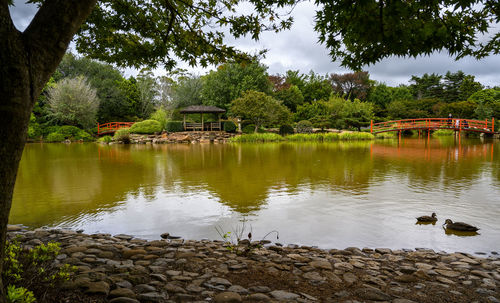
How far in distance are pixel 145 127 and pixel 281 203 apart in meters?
23.4

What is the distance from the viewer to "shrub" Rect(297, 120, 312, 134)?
94.2ft

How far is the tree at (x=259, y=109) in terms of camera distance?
1002 inches

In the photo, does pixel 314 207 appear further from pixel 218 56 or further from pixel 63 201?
pixel 63 201

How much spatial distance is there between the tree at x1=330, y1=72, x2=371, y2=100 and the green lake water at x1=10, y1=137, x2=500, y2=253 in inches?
1364

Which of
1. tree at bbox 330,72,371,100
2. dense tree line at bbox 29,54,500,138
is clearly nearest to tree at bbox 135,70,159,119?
dense tree line at bbox 29,54,500,138

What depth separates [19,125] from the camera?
159 cm

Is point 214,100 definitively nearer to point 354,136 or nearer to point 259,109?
point 259,109

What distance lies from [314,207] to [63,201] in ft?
16.1

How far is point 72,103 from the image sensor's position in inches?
1033

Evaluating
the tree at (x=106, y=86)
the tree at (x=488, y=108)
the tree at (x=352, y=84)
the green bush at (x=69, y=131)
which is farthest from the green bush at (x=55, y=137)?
the tree at (x=488, y=108)

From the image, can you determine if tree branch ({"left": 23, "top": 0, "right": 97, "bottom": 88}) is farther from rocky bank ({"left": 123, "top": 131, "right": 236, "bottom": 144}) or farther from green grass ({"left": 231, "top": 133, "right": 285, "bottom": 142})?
rocky bank ({"left": 123, "top": 131, "right": 236, "bottom": 144})

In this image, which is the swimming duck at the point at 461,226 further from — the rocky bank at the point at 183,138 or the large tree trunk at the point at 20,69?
the rocky bank at the point at 183,138

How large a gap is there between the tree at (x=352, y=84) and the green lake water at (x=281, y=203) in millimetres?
34643

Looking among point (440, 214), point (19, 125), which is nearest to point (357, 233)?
point (440, 214)
